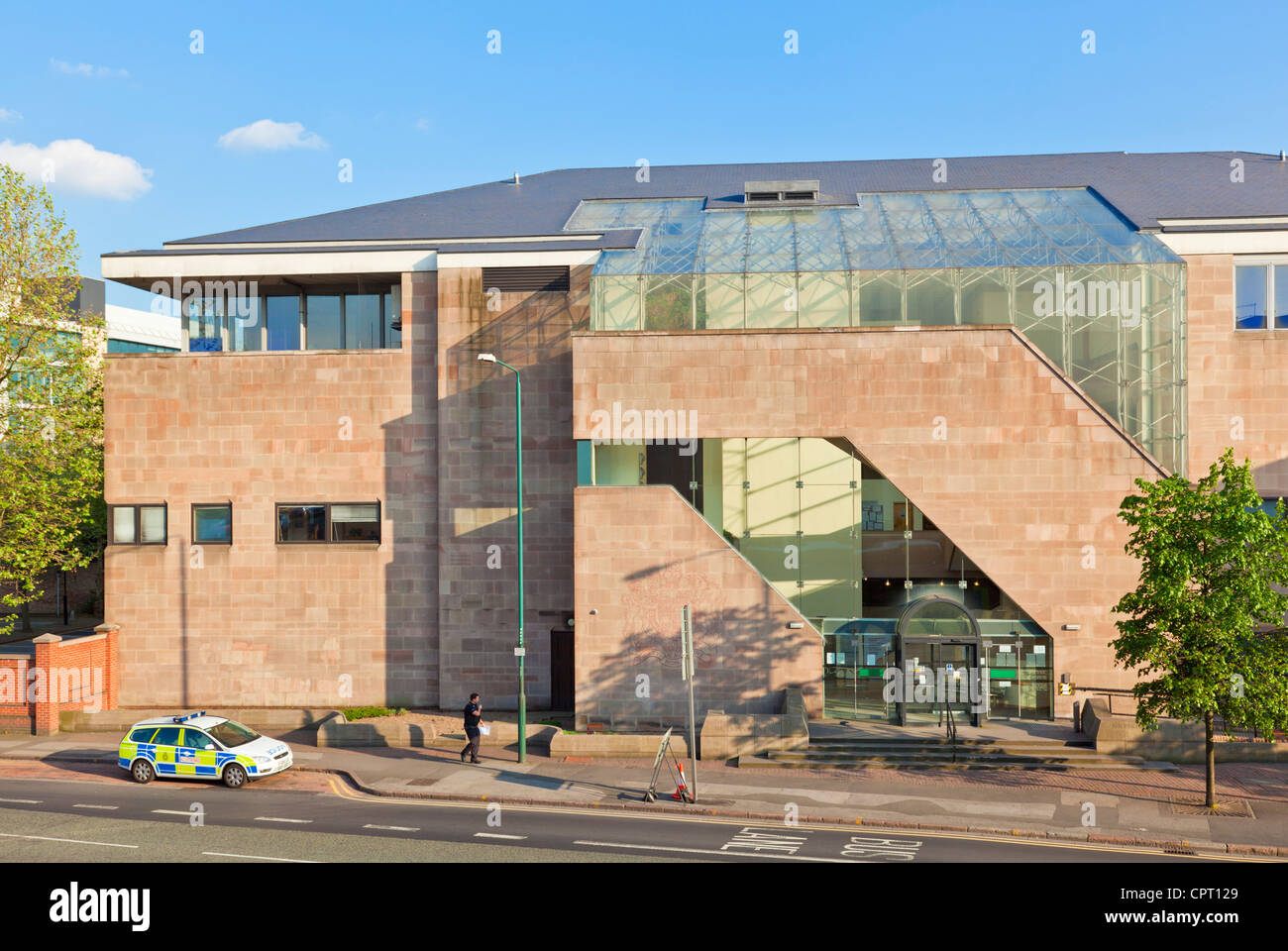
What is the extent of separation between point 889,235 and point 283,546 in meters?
20.9

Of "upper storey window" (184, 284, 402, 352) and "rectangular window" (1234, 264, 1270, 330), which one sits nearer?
"rectangular window" (1234, 264, 1270, 330)

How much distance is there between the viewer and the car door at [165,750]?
23047 mm

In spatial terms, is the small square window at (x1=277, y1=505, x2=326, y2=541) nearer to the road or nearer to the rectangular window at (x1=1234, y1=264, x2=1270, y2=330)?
the road

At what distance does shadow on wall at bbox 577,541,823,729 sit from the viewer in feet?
86.7

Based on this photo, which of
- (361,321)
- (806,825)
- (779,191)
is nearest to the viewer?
(806,825)

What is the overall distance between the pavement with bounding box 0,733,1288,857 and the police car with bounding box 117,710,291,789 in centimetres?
124

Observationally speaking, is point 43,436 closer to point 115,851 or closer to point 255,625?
point 255,625

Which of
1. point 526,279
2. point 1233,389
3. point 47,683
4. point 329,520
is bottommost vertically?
point 47,683

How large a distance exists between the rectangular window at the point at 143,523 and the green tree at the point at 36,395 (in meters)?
1.67

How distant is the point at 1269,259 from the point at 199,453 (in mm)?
32361

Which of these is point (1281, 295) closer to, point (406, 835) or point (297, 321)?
point (406, 835)

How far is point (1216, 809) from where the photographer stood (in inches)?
781

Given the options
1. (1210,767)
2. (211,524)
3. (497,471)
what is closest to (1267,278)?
(1210,767)

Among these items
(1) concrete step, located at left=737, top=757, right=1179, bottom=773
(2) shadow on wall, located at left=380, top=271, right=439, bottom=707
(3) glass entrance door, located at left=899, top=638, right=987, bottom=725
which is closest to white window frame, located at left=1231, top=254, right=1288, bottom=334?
(3) glass entrance door, located at left=899, top=638, right=987, bottom=725
